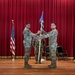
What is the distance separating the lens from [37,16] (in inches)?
524

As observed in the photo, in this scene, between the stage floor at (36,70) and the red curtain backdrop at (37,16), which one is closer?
the stage floor at (36,70)

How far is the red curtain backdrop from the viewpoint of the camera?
13.3 meters

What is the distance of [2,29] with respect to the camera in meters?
13.3

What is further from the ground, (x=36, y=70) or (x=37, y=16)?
(x=37, y=16)

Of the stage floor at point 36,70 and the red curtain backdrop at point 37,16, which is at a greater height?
the red curtain backdrop at point 37,16

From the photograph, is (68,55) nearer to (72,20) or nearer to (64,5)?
(72,20)

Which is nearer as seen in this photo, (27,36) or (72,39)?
(27,36)

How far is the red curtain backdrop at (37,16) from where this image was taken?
13289mm

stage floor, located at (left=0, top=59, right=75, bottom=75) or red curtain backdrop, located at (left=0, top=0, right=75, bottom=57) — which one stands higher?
red curtain backdrop, located at (left=0, top=0, right=75, bottom=57)

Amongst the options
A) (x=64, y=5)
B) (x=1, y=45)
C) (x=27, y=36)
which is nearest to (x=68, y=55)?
(x=64, y=5)

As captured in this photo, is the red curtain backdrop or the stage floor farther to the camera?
the red curtain backdrop

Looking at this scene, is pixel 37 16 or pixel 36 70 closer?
pixel 36 70

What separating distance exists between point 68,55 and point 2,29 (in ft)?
12.6

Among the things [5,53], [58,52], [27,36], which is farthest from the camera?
[5,53]
